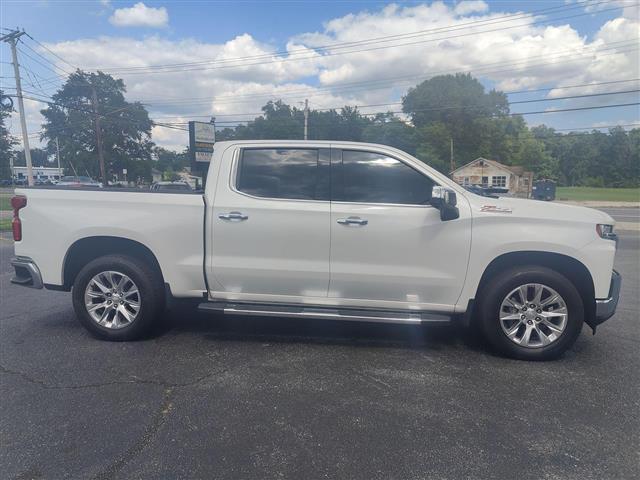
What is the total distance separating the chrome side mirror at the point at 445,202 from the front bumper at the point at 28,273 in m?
4.02

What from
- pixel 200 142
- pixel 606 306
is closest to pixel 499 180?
pixel 200 142

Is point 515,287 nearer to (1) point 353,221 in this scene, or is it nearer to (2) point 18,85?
(1) point 353,221

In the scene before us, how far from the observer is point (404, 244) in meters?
4.06

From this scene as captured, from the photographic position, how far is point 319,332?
4.78 m

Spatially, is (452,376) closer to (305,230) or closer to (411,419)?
(411,419)

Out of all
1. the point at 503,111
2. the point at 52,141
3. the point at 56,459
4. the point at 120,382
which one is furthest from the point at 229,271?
the point at 503,111

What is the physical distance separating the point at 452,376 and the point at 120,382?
2.75 meters

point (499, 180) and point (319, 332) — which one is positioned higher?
point (499, 180)

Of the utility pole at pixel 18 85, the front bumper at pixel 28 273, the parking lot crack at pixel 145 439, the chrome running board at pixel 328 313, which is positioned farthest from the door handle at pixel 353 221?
the utility pole at pixel 18 85

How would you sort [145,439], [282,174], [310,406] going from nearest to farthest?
[145,439] → [310,406] → [282,174]

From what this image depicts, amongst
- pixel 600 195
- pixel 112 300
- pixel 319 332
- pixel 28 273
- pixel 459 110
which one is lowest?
pixel 600 195

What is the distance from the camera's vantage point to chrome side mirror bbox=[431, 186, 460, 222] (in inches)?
153

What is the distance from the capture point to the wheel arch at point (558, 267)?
3.99 metres

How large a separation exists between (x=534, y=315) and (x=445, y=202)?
1.33 meters
